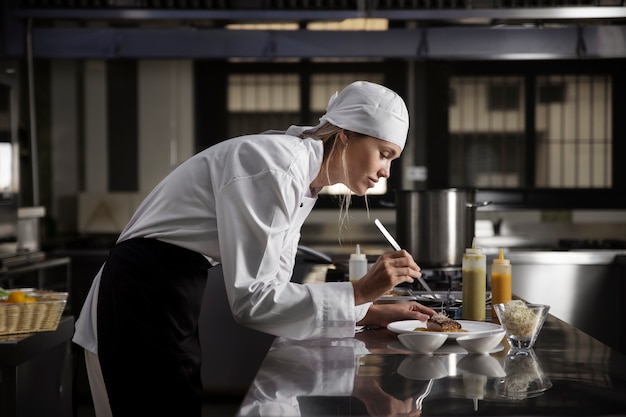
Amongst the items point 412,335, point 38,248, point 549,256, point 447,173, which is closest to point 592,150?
point 447,173

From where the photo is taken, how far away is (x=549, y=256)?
4562 millimetres

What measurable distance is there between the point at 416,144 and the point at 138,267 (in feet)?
14.7

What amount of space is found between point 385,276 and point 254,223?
30 cm

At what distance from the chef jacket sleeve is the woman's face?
Answer: 0.27 meters

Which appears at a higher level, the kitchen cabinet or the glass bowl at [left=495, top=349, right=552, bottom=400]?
the glass bowl at [left=495, top=349, right=552, bottom=400]

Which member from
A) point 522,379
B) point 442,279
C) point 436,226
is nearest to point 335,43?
point 436,226

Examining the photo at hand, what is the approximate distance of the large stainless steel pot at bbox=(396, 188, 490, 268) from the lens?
11.1 feet

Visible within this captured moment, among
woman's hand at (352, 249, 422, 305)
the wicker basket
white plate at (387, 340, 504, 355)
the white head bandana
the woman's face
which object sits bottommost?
the wicker basket

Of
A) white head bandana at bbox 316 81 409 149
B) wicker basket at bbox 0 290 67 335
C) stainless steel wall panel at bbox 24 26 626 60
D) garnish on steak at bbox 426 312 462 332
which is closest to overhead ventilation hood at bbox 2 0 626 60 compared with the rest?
stainless steel wall panel at bbox 24 26 626 60

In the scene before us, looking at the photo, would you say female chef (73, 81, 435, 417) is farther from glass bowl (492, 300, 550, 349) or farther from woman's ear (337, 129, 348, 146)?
glass bowl (492, 300, 550, 349)

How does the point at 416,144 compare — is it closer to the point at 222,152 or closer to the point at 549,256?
the point at 549,256

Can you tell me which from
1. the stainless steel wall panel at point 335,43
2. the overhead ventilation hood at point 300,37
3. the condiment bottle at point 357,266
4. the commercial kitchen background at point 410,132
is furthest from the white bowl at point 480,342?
the commercial kitchen background at point 410,132

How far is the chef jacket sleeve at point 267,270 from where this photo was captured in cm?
159

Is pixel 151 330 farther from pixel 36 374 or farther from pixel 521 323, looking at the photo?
pixel 36 374
